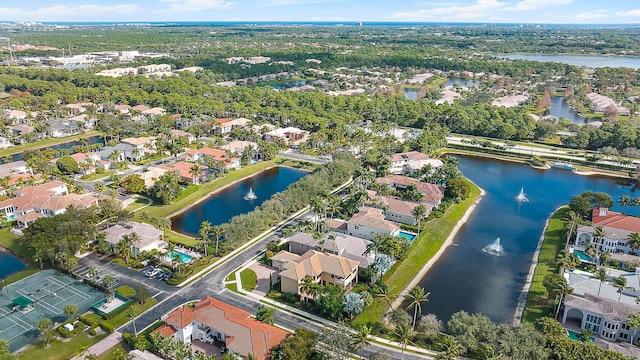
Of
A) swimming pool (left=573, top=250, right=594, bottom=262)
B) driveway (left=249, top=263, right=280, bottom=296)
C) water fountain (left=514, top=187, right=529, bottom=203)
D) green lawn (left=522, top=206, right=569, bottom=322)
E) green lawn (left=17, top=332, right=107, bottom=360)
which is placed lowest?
water fountain (left=514, top=187, right=529, bottom=203)

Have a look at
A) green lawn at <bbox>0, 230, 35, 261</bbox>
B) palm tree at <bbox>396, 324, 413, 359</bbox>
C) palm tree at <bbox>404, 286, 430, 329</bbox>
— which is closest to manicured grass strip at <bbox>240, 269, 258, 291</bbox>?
palm tree at <bbox>396, 324, 413, 359</bbox>

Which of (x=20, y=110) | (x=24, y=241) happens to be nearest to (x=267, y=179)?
(x=24, y=241)

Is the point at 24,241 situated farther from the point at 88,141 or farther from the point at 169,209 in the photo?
the point at 88,141

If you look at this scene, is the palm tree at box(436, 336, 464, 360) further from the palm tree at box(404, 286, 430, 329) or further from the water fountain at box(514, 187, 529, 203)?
the water fountain at box(514, 187, 529, 203)

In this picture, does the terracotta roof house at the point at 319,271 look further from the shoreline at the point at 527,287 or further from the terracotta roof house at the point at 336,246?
the shoreline at the point at 527,287

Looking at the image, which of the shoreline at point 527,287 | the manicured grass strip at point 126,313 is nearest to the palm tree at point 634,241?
the shoreline at point 527,287
